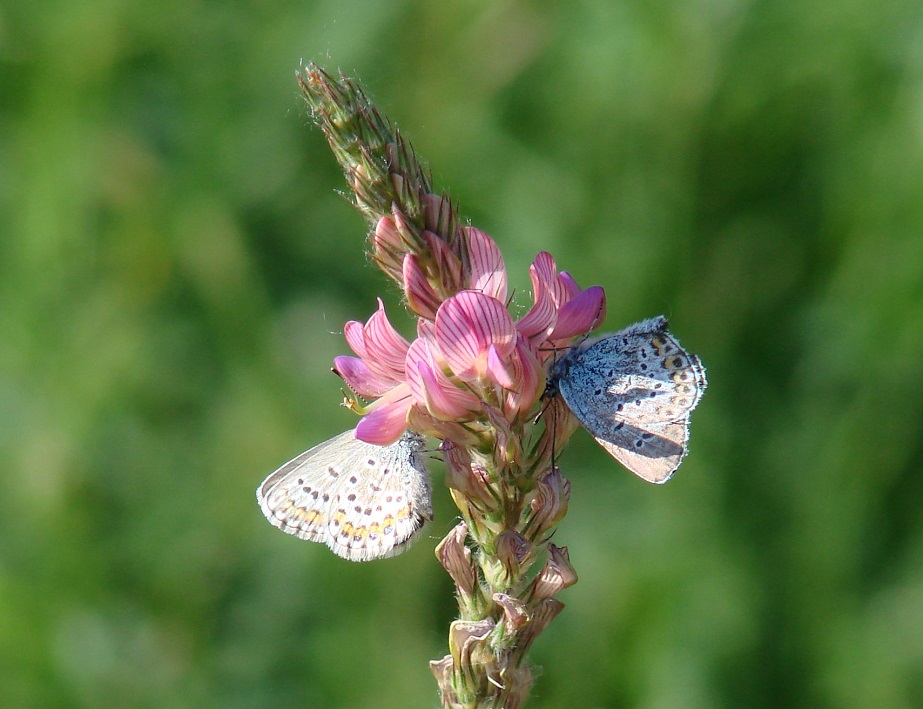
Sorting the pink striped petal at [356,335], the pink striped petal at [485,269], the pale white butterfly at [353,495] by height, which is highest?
the pink striped petal at [485,269]

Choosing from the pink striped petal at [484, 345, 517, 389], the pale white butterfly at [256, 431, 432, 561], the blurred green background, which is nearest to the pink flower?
the pink striped petal at [484, 345, 517, 389]

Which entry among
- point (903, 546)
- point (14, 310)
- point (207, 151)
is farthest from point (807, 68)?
point (14, 310)

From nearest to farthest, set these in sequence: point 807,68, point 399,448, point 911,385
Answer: point 399,448 → point 911,385 → point 807,68

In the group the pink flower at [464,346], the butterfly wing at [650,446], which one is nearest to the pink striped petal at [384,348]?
the pink flower at [464,346]

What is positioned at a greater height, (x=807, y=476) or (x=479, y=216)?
(x=479, y=216)

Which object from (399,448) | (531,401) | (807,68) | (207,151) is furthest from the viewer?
(207,151)

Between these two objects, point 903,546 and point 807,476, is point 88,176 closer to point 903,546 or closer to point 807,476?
point 807,476

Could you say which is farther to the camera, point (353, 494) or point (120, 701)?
point (120, 701)

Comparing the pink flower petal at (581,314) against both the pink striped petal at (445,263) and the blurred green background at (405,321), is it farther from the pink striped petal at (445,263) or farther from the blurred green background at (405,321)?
the blurred green background at (405,321)
